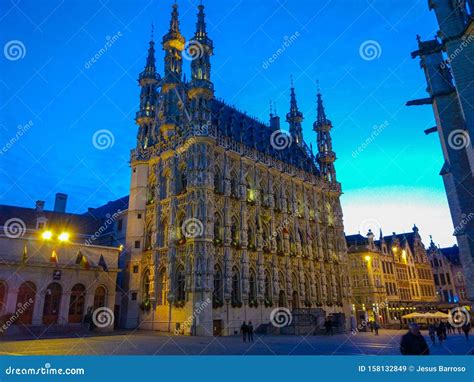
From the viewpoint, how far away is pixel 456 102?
1677cm

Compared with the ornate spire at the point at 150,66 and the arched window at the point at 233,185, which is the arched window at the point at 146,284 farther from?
the ornate spire at the point at 150,66

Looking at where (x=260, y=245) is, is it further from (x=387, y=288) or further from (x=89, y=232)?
(x=387, y=288)

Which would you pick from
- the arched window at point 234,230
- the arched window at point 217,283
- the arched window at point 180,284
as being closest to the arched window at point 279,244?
the arched window at point 234,230

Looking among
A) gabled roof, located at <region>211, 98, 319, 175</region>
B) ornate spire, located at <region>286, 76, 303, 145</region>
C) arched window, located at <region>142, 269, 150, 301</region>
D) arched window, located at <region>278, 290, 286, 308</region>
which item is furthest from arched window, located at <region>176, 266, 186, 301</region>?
ornate spire, located at <region>286, 76, 303, 145</region>

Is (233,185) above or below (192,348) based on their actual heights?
above

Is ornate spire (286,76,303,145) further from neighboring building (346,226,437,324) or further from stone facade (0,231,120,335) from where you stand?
stone facade (0,231,120,335)

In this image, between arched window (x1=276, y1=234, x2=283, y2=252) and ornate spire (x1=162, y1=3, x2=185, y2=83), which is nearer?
ornate spire (x1=162, y1=3, x2=185, y2=83)

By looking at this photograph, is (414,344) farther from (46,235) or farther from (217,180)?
(46,235)

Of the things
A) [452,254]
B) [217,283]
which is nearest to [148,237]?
[217,283]

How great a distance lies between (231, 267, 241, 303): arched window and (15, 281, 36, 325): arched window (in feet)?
53.4

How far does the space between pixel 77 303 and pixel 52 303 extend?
2.06 m

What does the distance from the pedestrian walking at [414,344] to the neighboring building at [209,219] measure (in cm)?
2254

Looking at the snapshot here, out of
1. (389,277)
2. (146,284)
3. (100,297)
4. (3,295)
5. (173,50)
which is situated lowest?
(100,297)

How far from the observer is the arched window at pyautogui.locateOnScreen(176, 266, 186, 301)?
3083 centimetres
